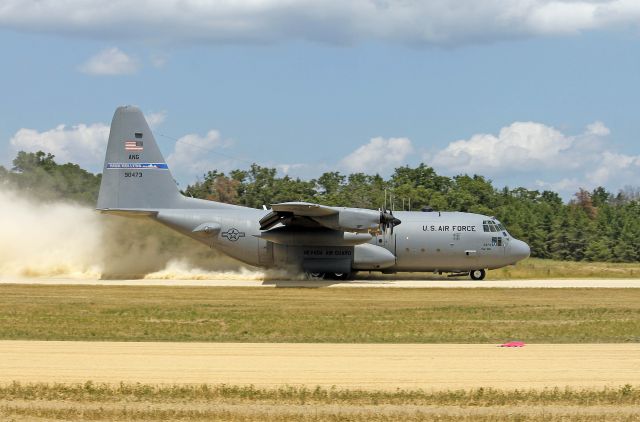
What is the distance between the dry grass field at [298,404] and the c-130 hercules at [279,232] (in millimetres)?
24645

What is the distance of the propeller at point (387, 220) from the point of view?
37.4m

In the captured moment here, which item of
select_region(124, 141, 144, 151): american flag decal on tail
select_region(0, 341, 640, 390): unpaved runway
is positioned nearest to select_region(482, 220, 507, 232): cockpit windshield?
select_region(124, 141, 144, 151): american flag decal on tail

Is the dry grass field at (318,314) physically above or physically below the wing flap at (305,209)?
below

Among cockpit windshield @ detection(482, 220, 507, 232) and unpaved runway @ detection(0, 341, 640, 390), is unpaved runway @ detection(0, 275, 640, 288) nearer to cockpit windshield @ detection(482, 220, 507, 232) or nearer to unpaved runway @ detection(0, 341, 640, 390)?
cockpit windshield @ detection(482, 220, 507, 232)

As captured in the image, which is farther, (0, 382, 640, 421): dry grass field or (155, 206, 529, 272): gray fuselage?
(155, 206, 529, 272): gray fuselage

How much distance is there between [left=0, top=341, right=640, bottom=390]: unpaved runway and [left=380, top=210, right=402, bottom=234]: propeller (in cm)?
1806

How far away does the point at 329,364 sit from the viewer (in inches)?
639

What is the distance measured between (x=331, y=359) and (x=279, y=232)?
22.0m

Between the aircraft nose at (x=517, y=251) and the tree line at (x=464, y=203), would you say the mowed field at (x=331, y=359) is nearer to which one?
the aircraft nose at (x=517, y=251)

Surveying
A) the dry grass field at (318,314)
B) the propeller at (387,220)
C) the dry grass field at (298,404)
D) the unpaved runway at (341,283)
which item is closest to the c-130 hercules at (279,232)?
the propeller at (387,220)

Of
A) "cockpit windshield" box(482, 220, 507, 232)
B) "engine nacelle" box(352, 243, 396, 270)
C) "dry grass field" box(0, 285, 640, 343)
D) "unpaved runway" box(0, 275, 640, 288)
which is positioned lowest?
"dry grass field" box(0, 285, 640, 343)

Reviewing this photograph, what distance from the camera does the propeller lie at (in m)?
37.4

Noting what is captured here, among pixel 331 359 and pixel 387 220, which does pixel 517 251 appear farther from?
pixel 331 359

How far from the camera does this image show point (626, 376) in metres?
15.2
